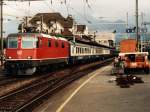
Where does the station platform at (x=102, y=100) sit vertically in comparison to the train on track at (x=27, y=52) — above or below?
below

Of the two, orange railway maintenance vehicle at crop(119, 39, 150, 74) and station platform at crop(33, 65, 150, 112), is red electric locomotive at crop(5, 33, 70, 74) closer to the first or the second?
orange railway maintenance vehicle at crop(119, 39, 150, 74)

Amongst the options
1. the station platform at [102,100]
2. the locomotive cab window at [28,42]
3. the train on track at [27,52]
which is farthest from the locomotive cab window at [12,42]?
the station platform at [102,100]

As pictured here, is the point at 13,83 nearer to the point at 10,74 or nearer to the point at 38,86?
the point at 38,86

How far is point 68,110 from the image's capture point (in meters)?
14.8

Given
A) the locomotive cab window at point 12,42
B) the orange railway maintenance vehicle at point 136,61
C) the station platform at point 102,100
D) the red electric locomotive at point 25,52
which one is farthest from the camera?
the orange railway maintenance vehicle at point 136,61

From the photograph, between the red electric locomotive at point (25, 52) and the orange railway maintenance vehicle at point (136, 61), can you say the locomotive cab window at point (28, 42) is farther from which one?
the orange railway maintenance vehicle at point (136, 61)

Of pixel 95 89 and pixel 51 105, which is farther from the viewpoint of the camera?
pixel 95 89

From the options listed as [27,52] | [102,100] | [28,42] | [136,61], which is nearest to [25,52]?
[27,52]

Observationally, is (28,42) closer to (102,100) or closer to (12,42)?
(12,42)

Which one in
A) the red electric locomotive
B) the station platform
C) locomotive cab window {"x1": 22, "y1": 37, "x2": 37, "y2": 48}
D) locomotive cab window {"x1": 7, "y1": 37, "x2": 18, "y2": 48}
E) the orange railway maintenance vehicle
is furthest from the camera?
the orange railway maintenance vehicle

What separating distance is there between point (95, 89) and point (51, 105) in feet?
18.3

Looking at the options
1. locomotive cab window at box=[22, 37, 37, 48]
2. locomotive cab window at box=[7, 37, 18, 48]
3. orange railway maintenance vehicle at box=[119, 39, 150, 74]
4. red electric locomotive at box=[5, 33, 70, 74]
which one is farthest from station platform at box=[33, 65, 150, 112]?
orange railway maintenance vehicle at box=[119, 39, 150, 74]

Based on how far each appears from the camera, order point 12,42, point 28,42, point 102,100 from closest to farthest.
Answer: point 102,100 < point 28,42 < point 12,42

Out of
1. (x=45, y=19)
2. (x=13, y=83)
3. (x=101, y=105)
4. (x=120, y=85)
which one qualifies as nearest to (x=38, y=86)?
(x=13, y=83)
